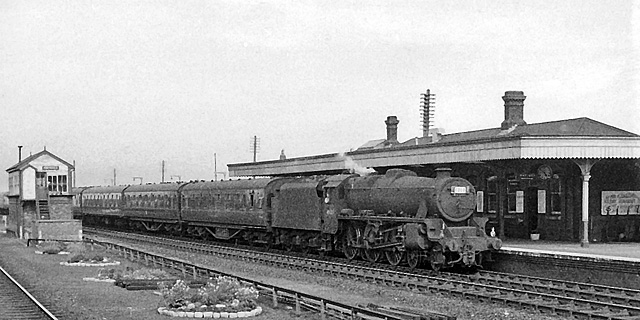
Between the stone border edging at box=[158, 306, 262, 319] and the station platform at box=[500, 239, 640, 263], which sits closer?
the stone border edging at box=[158, 306, 262, 319]

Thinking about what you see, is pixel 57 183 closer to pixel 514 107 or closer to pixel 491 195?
pixel 491 195

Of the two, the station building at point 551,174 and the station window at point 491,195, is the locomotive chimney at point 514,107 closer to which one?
the station building at point 551,174

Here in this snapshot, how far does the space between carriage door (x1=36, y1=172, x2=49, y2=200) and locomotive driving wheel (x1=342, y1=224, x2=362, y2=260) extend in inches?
925

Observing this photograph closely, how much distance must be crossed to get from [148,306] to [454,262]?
930 centimetres

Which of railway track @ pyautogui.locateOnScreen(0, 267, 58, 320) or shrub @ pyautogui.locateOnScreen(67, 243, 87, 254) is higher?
railway track @ pyautogui.locateOnScreen(0, 267, 58, 320)

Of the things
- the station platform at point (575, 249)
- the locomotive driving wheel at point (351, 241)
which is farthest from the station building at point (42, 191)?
the station platform at point (575, 249)

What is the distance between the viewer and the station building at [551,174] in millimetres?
26641

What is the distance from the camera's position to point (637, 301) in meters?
Answer: 17.0

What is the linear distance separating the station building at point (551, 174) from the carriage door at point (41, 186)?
1953cm

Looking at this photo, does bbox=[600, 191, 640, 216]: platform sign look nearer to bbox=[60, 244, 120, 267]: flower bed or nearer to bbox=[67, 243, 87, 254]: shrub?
bbox=[60, 244, 120, 267]: flower bed

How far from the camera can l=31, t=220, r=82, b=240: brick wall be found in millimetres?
40156

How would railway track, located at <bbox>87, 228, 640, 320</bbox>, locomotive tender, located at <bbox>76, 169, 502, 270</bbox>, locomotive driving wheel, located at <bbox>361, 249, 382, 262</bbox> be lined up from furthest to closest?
locomotive driving wheel, located at <bbox>361, 249, 382, 262</bbox> < locomotive tender, located at <bbox>76, 169, 502, 270</bbox> < railway track, located at <bbox>87, 228, 640, 320</bbox>

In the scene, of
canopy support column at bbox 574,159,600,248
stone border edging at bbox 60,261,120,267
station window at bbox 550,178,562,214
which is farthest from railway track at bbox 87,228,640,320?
station window at bbox 550,178,562,214

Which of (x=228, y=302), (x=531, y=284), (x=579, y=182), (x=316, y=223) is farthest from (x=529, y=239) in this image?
(x=228, y=302)
